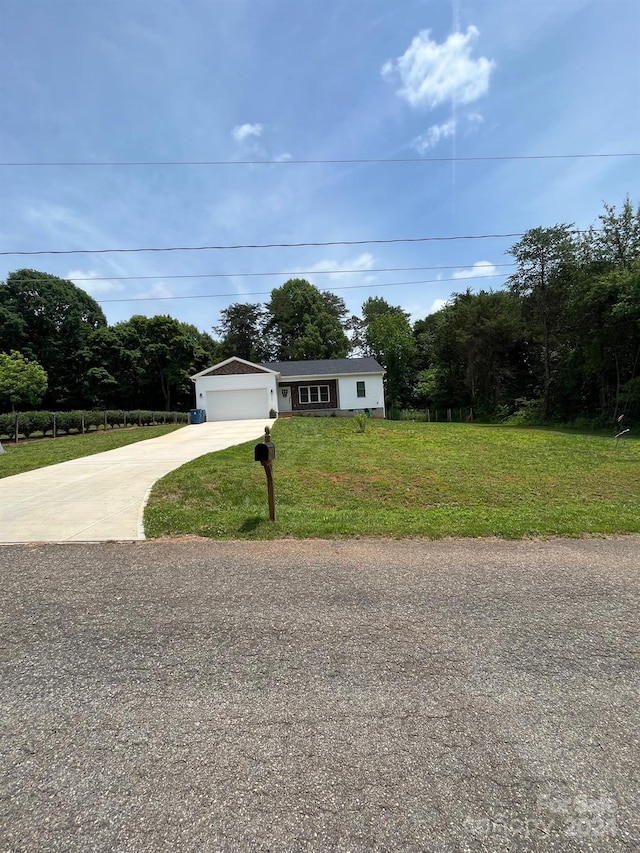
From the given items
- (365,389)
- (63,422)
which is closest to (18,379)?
(63,422)

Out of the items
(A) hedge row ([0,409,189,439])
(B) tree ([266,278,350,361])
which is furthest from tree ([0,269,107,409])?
(B) tree ([266,278,350,361])

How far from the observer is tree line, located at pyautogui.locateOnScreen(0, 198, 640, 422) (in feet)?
73.0

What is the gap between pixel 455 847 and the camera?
1.46m

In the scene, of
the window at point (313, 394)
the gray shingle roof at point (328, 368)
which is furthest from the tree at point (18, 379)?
the window at point (313, 394)

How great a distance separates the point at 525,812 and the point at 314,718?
94 centimetres

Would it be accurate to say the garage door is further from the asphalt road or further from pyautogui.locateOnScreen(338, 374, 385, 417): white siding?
the asphalt road

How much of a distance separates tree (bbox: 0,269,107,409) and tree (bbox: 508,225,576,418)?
36773 millimetres

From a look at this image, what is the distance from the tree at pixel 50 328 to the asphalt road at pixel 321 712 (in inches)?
1627

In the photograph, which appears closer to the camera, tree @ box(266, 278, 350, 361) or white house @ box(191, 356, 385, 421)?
white house @ box(191, 356, 385, 421)

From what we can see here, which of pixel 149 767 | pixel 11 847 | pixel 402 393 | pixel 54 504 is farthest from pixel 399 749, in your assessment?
pixel 402 393

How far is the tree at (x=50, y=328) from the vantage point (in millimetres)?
39125

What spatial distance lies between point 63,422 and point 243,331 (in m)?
33.0

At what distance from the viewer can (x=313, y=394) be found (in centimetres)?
2908

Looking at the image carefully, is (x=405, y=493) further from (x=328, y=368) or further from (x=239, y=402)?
(x=328, y=368)
